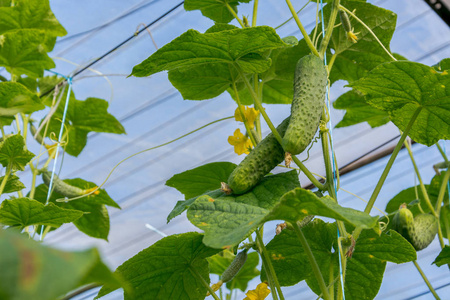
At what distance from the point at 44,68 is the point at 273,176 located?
3.55 feet

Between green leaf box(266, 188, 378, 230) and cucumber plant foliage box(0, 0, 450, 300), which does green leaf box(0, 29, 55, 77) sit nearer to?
cucumber plant foliage box(0, 0, 450, 300)

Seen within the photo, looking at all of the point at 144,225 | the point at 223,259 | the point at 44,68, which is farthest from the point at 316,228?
the point at 144,225

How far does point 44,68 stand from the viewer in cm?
162

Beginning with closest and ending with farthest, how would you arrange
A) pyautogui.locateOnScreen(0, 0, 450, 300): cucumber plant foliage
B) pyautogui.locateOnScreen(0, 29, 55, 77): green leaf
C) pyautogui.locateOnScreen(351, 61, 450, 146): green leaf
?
pyautogui.locateOnScreen(0, 0, 450, 300): cucumber plant foliage → pyautogui.locateOnScreen(351, 61, 450, 146): green leaf → pyautogui.locateOnScreen(0, 29, 55, 77): green leaf

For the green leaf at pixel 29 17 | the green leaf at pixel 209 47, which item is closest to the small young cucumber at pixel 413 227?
the green leaf at pixel 209 47

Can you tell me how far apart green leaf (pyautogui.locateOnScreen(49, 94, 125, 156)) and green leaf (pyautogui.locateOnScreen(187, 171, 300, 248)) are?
3.39 ft

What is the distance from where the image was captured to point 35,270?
19 centimetres

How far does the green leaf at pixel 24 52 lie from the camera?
1481 mm

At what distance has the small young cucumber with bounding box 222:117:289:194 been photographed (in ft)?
2.48

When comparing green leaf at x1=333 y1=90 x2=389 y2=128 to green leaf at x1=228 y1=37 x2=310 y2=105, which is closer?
green leaf at x1=228 y1=37 x2=310 y2=105

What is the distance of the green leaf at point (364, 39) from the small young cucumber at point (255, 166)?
0.37 m

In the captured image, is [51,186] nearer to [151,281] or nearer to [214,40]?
[151,281]

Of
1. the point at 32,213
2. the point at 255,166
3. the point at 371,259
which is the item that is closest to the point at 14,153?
the point at 32,213

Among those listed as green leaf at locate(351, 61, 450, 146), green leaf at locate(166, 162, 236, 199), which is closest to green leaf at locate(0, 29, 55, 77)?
green leaf at locate(166, 162, 236, 199)
